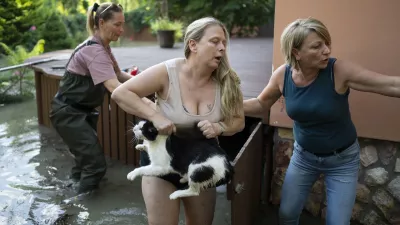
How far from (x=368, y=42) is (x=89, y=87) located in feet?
7.31

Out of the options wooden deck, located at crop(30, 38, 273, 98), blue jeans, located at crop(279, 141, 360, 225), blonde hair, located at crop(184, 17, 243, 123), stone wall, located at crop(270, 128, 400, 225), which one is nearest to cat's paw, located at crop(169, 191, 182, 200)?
blonde hair, located at crop(184, 17, 243, 123)

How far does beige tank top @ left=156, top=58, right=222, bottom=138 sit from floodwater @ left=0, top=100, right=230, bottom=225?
56.1 inches

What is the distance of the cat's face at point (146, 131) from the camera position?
2.19 m

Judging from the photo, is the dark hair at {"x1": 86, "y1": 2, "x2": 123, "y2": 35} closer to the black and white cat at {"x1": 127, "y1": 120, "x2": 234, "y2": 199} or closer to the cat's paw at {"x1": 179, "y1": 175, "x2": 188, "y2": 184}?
the black and white cat at {"x1": 127, "y1": 120, "x2": 234, "y2": 199}

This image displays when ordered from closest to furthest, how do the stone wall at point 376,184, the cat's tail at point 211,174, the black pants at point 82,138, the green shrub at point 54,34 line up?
the cat's tail at point 211,174
the stone wall at point 376,184
the black pants at point 82,138
the green shrub at point 54,34

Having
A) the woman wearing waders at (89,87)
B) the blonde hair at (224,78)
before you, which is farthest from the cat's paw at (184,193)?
the woman wearing waders at (89,87)

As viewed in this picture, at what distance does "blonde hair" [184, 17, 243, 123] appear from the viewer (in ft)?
7.23

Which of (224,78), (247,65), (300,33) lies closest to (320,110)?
(300,33)

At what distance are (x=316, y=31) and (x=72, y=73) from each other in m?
2.15

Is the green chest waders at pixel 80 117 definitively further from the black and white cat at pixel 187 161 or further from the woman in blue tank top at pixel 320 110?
the woman in blue tank top at pixel 320 110

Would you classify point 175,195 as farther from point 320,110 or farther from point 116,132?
point 116,132

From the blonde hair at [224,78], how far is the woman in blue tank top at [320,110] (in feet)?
1.07

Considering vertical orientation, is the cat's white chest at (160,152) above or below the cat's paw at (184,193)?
above

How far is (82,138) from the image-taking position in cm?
365
